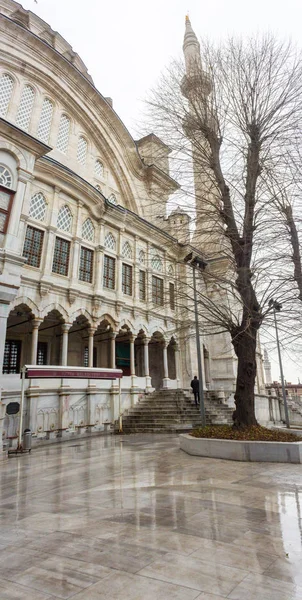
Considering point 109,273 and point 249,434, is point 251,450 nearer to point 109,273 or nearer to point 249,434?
point 249,434

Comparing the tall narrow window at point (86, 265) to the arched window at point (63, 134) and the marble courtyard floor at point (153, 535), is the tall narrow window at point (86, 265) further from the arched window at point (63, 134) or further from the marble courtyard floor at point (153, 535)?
the marble courtyard floor at point (153, 535)

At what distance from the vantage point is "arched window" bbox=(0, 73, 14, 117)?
661 inches

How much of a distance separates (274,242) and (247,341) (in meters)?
2.78

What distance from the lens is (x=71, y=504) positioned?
4.57 m

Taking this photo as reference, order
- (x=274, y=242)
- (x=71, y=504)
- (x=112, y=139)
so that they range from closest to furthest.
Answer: (x=71, y=504) < (x=274, y=242) < (x=112, y=139)

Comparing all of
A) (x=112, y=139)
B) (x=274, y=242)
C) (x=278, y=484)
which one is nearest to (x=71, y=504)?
(x=278, y=484)

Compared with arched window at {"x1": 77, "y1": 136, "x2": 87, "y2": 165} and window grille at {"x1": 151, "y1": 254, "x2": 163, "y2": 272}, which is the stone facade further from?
window grille at {"x1": 151, "y1": 254, "x2": 163, "y2": 272}

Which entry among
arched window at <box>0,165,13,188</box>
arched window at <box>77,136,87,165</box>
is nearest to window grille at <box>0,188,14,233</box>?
arched window at <box>0,165,13,188</box>

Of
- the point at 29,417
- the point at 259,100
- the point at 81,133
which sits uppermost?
the point at 81,133

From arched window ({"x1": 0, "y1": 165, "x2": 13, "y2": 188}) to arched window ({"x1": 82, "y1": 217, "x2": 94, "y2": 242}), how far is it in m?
6.87

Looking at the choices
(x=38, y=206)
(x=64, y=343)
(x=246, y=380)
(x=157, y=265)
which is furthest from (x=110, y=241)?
(x=246, y=380)

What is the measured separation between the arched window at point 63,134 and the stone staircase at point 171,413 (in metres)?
15.7

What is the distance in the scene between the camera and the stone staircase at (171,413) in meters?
15.3

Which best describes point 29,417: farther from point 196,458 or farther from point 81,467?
point 196,458
